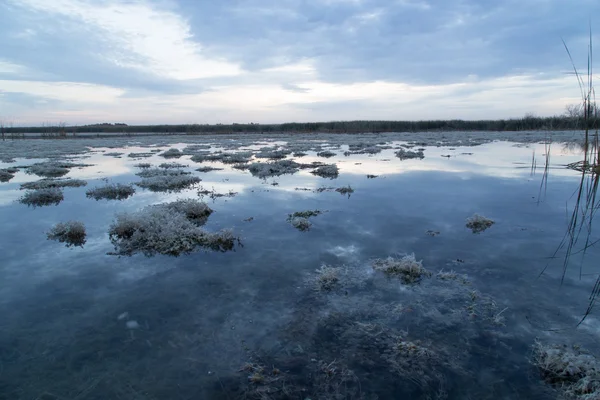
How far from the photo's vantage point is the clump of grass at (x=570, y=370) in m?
4.57

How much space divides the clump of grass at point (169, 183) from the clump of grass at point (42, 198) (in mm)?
4039

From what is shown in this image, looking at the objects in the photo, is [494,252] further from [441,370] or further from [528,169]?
[528,169]

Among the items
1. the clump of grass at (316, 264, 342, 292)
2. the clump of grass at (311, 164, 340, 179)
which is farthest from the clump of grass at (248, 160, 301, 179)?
the clump of grass at (316, 264, 342, 292)

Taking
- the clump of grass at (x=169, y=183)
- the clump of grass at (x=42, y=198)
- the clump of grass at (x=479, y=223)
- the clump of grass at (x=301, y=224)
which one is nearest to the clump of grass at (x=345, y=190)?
the clump of grass at (x=301, y=224)

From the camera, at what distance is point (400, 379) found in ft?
16.2

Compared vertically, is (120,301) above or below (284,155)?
below

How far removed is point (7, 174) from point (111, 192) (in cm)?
1206

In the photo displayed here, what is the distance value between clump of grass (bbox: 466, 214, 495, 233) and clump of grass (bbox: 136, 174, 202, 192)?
1410cm

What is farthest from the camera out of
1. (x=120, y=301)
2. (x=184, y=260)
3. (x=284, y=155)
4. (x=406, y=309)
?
(x=284, y=155)

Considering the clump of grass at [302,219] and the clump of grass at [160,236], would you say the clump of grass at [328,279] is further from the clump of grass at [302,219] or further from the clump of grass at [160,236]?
the clump of grass at [302,219]

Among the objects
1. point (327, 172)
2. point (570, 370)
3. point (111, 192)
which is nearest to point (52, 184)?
point (111, 192)

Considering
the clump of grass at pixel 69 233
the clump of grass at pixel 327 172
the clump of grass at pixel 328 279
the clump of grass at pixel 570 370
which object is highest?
the clump of grass at pixel 327 172

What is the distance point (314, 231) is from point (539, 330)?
6.82 m

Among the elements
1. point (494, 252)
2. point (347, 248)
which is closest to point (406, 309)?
point (347, 248)
